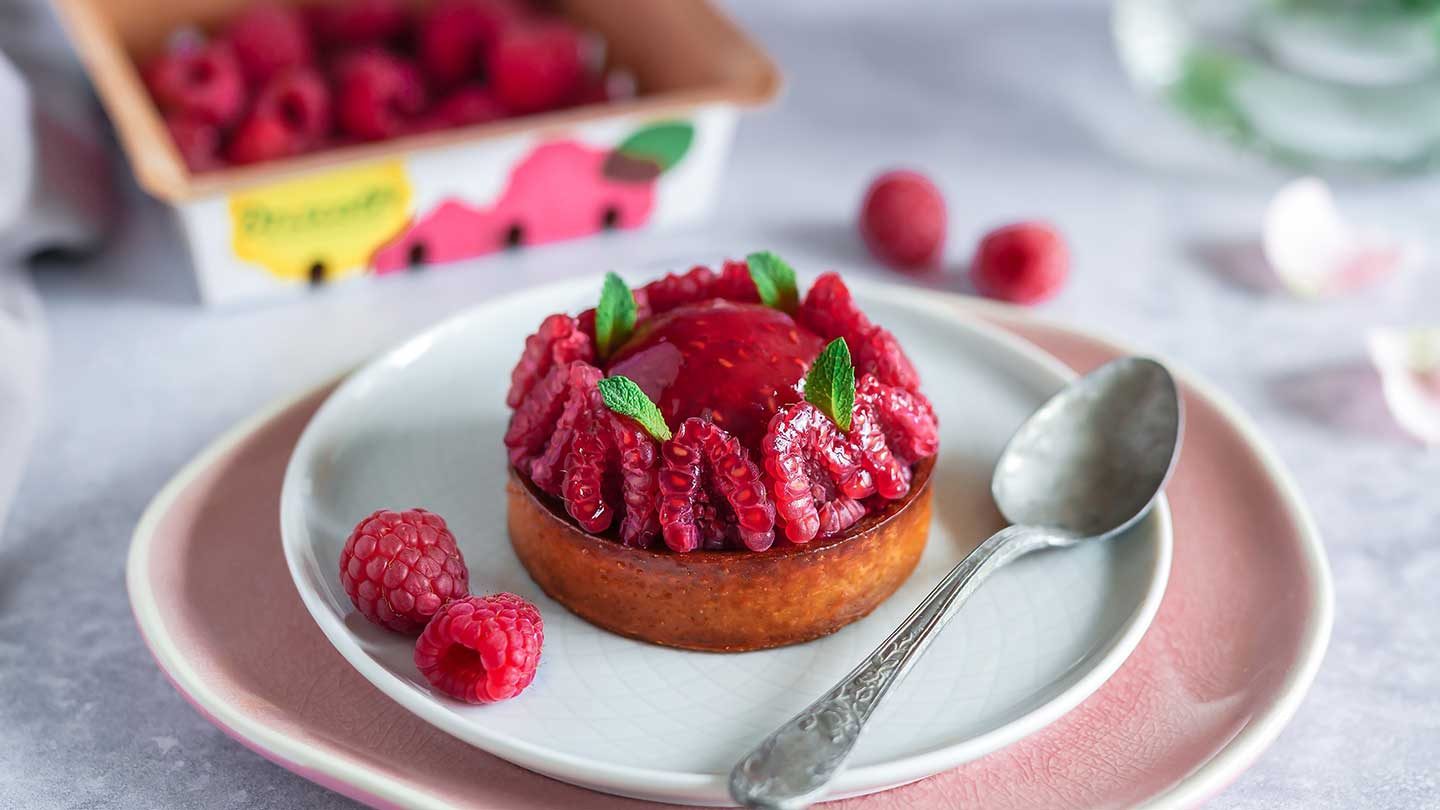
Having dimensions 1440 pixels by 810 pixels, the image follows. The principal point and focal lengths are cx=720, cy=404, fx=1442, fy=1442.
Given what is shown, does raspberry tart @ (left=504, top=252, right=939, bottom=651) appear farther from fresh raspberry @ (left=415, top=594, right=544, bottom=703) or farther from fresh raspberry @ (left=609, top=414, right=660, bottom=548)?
fresh raspberry @ (left=415, top=594, right=544, bottom=703)

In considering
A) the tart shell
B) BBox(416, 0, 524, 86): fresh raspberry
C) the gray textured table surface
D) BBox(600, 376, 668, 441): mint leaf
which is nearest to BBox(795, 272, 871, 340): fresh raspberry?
the tart shell

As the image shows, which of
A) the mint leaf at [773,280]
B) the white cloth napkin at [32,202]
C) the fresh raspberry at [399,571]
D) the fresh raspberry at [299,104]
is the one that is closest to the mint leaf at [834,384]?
the mint leaf at [773,280]

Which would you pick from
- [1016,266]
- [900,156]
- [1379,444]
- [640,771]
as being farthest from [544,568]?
[900,156]

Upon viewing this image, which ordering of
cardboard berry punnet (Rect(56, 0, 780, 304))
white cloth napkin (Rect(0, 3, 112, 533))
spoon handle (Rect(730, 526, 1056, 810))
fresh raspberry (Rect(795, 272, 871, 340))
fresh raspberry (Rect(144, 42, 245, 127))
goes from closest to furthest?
1. spoon handle (Rect(730, 526, 1056, 810))
2. fresh raspberry (Rect(795, 272, 871, 340))
3. white cloth napkin (Rect(0, 3, 112, 533))
4. cardboard berry punnet (Rect(56, 0, 780, 304))
5. fresh raspberry (Rect(144, 42, 245, 127))

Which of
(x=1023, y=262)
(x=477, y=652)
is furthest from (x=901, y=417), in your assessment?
(x=1023, y=262)

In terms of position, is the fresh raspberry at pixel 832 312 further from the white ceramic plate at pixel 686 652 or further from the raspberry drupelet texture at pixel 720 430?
the white ceramic plate at pixel 686 652

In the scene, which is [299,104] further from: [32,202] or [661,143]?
[661,143]

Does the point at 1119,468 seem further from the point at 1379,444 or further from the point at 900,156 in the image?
the point at 900,156
